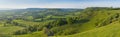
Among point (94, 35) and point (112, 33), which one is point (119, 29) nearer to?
point (112, 33)

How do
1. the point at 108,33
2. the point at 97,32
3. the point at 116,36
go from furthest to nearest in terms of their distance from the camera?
the point at 97,32
the point at 108,33
the point at 116,36

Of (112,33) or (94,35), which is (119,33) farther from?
(94,35)

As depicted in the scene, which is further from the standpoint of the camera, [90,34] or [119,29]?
[90,34]

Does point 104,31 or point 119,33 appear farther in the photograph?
point 104,31

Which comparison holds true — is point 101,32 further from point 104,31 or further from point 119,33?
point 119,33

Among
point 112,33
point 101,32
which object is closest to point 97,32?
point 101,32

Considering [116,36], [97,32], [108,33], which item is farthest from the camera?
[97,32]

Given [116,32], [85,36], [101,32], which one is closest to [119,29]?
[116,32]

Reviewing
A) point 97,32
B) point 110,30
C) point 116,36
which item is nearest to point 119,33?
point 116,36
